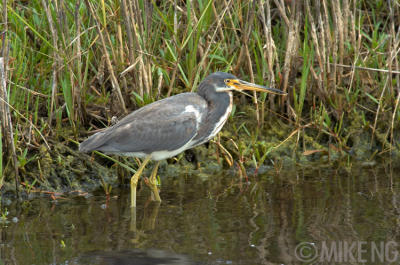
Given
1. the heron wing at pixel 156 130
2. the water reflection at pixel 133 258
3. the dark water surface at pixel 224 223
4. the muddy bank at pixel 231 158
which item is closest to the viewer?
the water reflection at pixel 133 258

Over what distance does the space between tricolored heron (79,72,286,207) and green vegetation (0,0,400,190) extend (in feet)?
1.85

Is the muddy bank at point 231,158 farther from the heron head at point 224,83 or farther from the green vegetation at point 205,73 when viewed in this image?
the heron head at point 224,83

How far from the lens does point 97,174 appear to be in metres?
7.15

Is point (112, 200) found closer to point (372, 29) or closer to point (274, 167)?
point (274, 167)

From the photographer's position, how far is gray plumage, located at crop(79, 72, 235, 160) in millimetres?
6477

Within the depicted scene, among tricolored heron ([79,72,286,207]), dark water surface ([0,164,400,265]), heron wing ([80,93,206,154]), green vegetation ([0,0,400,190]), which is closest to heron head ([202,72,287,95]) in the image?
tricolored heron ([79,72,286,207])

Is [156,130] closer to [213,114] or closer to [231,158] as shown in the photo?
[213,114]

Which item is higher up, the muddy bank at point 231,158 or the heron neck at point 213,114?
the heron neck at point 213,114

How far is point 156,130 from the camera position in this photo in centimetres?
655

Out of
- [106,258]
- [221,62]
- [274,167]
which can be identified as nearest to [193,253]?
[106,258]

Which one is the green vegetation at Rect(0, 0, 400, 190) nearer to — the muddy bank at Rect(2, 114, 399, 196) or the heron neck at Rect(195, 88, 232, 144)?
the muddy bank at Rect(2, 114, 399, 196)

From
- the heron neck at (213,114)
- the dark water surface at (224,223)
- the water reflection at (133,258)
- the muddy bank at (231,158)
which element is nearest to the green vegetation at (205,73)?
the muddy bank at (231,158)

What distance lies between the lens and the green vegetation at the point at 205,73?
6.96 m

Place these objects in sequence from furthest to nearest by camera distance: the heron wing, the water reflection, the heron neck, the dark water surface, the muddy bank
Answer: the muddy bank, the heron neck, the heron wing, the dark water surface, the water reflection
